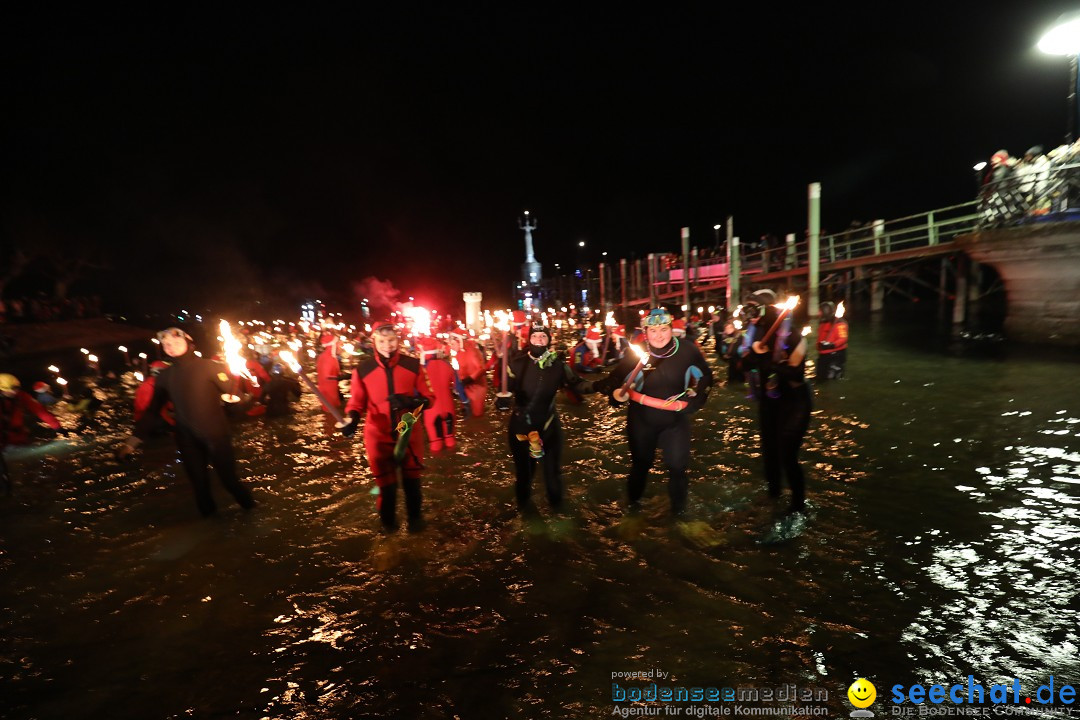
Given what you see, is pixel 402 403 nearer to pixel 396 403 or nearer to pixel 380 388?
pixel 396 403

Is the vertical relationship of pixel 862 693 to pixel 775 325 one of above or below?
below

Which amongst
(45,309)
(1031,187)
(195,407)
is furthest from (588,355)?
(45,309)

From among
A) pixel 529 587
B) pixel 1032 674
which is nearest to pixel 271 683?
pixel 529 587

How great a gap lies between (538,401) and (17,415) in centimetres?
849

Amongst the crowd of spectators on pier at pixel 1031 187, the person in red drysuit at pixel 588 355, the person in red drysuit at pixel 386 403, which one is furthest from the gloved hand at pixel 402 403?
the crowd of spectators on pier at pixel 1031 187

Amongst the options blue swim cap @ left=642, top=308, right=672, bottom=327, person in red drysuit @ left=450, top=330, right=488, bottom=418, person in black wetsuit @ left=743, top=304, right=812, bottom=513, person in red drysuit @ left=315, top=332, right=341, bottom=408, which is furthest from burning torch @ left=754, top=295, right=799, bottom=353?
person in red drysuit @ left=315, top=332, right=341, bottom=408

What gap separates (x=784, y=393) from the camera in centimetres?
544

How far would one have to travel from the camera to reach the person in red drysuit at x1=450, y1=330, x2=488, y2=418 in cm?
1012

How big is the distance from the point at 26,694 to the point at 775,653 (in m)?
4.78

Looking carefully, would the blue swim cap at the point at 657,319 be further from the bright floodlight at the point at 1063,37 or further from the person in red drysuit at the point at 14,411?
the bright floodlight at the point at 1063,37

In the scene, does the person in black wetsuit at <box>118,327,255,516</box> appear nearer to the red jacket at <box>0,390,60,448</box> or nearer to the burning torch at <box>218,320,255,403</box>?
the burning torch at <box>218,320,255,403</box>

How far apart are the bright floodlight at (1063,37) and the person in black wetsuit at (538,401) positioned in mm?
15923

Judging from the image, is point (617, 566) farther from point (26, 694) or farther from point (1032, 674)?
point (26, 694)

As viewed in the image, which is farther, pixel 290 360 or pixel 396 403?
pixel 290 360
